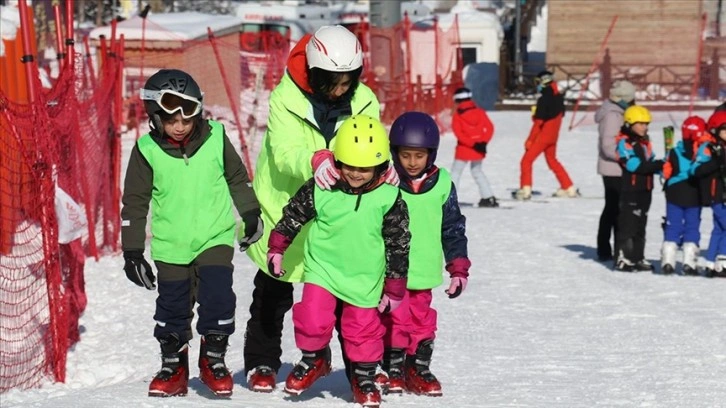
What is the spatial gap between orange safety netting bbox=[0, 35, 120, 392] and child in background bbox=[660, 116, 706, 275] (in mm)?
4758

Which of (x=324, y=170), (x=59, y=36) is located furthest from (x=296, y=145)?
(x=59, y=36)

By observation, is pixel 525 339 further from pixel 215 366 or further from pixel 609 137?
pixel 609 137

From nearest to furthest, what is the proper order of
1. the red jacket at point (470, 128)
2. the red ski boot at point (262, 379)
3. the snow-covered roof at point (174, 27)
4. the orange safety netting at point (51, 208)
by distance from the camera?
1. the red ski boot at point (262, 379)
2. the orange safety netting at point (51, 208)
3. the red jacket at point (470, 128)
4. the snow-covered roof at point (174, 27)

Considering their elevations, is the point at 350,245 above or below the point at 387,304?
above

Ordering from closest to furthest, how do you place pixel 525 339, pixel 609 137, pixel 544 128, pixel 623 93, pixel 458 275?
pixel 458 275, pixel 525 339, pixel 609 137, pixel 623 93, pixel 544 128

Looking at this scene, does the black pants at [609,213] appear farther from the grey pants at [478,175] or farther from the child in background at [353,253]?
the child in background at [353,253]

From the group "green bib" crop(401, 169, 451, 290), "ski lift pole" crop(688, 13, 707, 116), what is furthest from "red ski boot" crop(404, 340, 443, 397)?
"ski lift pole" crop(688, 13, 707, 116)

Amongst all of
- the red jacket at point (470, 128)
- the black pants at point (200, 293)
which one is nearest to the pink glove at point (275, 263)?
the black pants at point (200, 293)

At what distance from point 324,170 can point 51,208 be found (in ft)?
13.1

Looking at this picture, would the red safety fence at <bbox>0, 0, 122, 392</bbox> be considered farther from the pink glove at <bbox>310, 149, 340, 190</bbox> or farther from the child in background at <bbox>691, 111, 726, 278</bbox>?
the child in background at <bbox>691, 111, 726, 278</bbox>

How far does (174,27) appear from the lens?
32.4 meters

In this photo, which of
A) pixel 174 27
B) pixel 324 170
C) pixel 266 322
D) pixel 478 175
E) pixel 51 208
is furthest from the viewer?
pixel 174 27

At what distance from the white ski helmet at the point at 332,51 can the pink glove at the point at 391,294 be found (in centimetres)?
98

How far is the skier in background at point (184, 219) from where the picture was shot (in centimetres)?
646
